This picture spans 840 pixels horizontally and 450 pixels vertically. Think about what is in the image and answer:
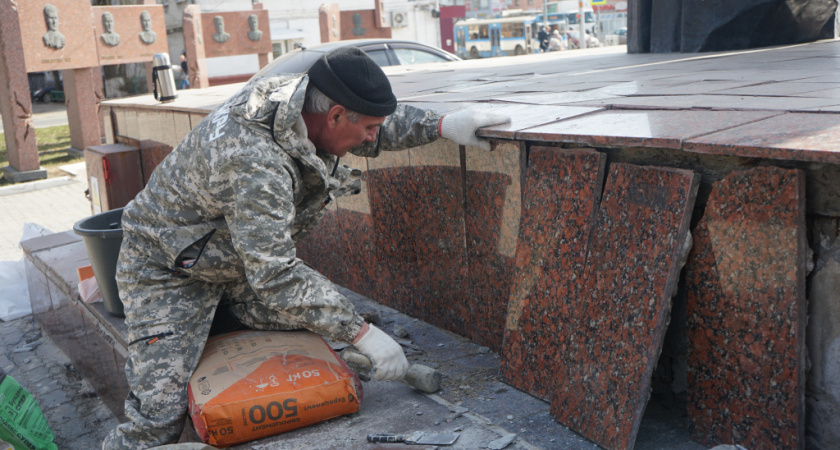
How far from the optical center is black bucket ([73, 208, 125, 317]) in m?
3.44

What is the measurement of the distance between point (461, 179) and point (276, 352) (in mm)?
1009

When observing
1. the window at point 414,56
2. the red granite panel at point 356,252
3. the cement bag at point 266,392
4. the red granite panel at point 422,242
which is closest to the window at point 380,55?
the window at point 414,56

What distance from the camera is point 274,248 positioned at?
229 centimetres

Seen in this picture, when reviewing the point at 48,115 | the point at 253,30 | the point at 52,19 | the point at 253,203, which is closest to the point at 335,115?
the point at 253,203

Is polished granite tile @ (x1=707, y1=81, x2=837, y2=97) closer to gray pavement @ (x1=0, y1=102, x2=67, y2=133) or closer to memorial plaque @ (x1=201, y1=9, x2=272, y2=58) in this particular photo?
memorial plaque @ (x1=201, y1=9, x2=272, y2=58)

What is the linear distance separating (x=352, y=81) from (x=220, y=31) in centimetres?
1253

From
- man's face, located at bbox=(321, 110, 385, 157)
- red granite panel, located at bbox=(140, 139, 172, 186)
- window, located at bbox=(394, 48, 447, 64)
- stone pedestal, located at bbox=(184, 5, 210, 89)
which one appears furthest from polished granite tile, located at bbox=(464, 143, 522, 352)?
stone pedestal, located at bbox=(184, 5, 210, 89)

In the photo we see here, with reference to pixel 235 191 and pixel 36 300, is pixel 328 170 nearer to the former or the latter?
pixel 235 191

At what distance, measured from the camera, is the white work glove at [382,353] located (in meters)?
2.38

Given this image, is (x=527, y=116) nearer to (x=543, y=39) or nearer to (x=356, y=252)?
(x=356, y=252)

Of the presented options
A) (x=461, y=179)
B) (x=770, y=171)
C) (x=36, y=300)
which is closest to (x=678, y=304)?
(x=770, y=171)

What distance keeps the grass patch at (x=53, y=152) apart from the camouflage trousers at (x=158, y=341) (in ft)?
33.3

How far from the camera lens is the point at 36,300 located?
5.19 meters

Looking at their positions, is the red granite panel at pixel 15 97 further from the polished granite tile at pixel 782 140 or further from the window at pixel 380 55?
the polished granite tile at pixel 782 140
